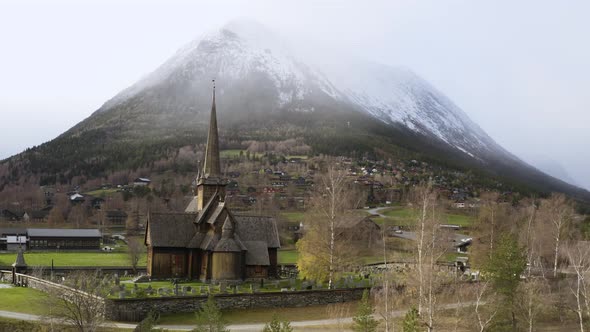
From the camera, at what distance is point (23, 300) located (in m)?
48.3

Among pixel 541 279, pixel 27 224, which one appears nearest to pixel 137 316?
pixel 541 279

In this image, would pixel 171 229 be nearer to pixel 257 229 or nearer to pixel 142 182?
pixel 257 229

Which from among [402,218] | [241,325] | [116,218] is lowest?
[116,218]

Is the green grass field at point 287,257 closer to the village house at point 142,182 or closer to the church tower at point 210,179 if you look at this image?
the church tower at point 210,179

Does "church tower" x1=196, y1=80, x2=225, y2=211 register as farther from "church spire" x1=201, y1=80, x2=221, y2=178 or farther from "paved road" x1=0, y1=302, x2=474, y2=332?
"paved road" x1=0, y1=302, x2=474, y2=332

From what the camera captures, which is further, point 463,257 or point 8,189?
point 8,189

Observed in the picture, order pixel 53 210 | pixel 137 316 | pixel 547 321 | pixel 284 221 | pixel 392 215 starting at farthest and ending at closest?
pixel 53 210
pixel 392 215
pixel 284 221
pixel 547 321
pixel 137 316

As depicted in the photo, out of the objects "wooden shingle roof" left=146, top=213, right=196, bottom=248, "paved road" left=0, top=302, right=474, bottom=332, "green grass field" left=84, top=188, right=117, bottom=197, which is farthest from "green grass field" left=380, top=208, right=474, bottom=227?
"green grass field" left=84, top=188, right=117, bottom=197

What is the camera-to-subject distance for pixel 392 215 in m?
128

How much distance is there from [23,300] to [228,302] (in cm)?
1548

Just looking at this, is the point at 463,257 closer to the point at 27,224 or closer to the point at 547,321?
the point at 547,321

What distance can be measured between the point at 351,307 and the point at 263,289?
770 cm

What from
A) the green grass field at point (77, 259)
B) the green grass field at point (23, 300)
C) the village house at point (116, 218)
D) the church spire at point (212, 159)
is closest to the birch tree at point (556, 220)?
the church spire at point (212, 159)

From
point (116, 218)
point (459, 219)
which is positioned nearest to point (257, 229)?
point (459, 219)
